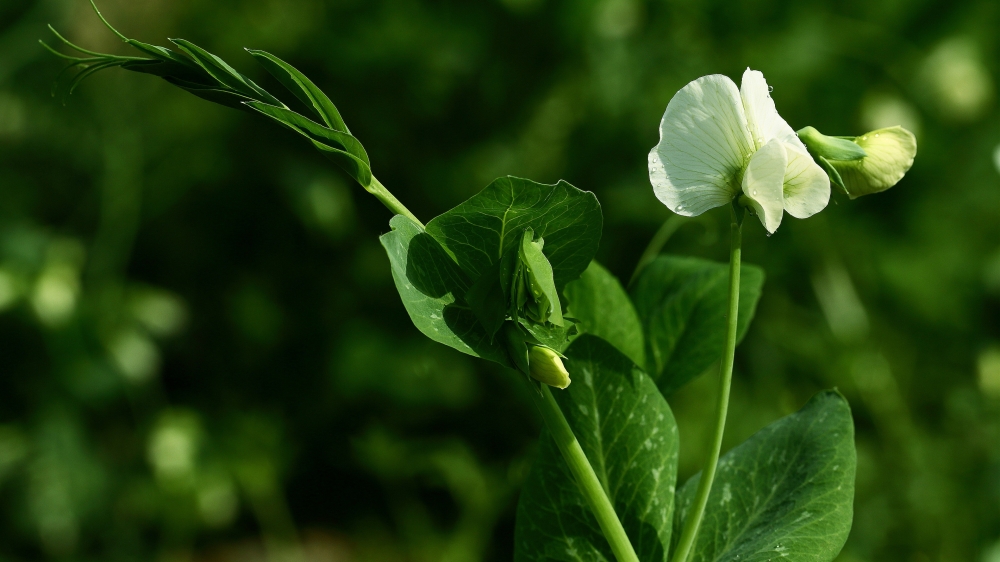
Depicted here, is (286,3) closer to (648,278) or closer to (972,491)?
(648,278)

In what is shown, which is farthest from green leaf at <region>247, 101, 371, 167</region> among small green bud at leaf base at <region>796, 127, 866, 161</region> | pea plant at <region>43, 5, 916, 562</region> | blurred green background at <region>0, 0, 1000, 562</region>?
blurred green background at <region>0, 0, 1000, 562</region>

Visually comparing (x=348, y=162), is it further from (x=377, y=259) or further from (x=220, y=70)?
(x=377, y=259)

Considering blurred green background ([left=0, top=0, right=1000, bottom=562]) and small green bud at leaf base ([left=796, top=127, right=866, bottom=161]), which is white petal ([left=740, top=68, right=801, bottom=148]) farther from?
blurred green background ([left=0, top=0, right=1000, bottom=562])

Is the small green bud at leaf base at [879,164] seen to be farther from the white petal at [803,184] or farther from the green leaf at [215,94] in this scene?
the green leaf at [215,94]

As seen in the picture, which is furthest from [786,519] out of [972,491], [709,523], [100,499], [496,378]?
[100,499]

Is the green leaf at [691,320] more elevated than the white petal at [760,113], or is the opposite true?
the white petal at [760,113]

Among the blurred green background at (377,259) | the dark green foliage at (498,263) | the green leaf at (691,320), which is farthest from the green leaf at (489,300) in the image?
the blurred green background at (377,259)

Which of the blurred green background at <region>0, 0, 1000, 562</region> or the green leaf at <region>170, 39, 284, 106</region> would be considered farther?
the blurred green background at <region>0, 0, 1000, 562</region>

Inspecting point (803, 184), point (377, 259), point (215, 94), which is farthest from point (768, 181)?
point (377, 259)
